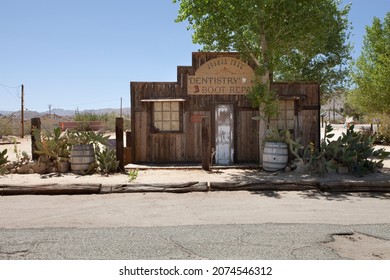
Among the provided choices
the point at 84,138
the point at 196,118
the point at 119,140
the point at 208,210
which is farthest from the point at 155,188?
the point at 196,118

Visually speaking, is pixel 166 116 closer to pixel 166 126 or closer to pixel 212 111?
pixel 166 126

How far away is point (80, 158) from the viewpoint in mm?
10352

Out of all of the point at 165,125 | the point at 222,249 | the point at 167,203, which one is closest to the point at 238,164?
the point at 165,125

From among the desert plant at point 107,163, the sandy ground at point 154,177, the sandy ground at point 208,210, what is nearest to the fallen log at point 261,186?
the sandy ground at point 208,210

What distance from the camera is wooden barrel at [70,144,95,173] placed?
1035 centimetres

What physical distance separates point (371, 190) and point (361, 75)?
57.1 ft

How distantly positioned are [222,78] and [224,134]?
1.89m

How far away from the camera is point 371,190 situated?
832 centimetres

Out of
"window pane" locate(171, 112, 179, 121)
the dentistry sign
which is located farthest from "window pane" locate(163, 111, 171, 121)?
the dentistry sign

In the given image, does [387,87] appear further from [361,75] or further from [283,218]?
[283,218]

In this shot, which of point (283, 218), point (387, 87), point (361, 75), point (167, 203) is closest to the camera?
point (283, 218)

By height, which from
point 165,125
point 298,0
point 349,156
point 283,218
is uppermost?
point 298,0

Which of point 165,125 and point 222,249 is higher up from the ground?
point 165,125

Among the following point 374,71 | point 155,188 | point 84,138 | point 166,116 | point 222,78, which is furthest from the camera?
point 374,71
